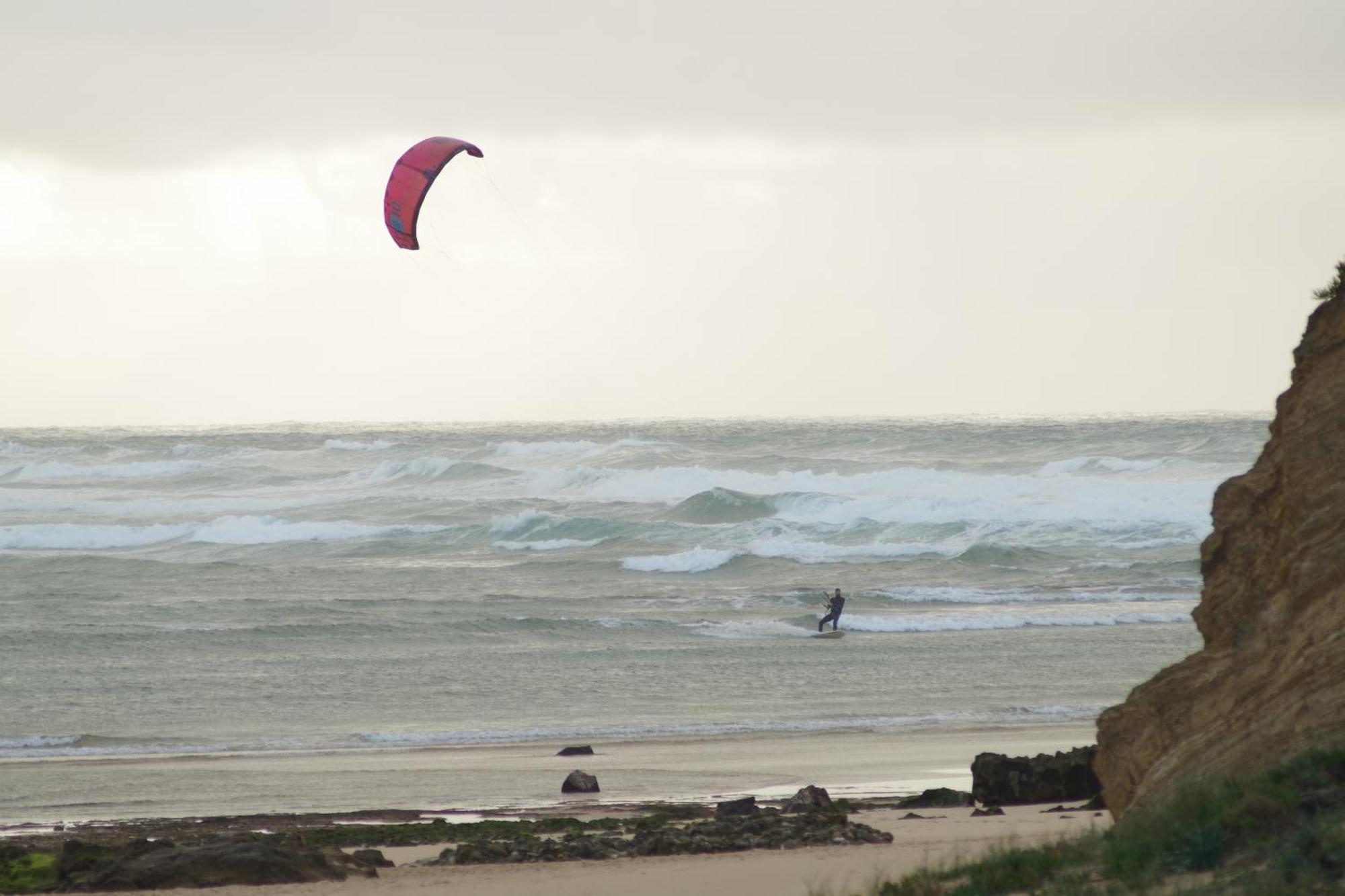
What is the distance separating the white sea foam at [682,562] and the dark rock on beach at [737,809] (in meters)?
19.1

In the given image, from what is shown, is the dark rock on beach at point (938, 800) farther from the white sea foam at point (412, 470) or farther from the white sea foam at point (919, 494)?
the white sea foam at point (412, 470)

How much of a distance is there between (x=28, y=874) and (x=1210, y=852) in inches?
228

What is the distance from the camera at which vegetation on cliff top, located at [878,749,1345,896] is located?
4.35 metres

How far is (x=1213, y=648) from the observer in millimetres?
6305

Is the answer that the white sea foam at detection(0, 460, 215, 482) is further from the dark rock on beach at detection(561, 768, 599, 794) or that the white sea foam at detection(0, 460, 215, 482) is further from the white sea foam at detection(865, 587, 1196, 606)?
the dark rock on beach at detection(561, 768, 599, 794)

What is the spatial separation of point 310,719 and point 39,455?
55.5m

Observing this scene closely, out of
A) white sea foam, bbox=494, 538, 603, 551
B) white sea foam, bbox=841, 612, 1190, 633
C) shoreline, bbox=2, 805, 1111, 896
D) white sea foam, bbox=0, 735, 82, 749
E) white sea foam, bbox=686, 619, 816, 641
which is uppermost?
white sea foam, bbox=494, 538, 603, 551

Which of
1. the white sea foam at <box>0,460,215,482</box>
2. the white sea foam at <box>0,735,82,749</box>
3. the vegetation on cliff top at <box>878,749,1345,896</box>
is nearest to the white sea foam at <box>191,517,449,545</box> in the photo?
the white sea foam at <box>0,460,215,482</box>

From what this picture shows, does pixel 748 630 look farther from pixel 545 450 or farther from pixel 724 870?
pixel 545 450

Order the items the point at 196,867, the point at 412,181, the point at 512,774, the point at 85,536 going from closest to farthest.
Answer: the point at 196,867, the point at 512,774, the point at 412,181, the point at 85,536

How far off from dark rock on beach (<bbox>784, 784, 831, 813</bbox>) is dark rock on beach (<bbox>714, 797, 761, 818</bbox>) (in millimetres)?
242

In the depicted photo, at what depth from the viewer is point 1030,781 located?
9078mm

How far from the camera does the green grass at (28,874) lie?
7.14 meters

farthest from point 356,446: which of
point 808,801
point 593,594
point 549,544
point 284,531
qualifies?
point 808,801
